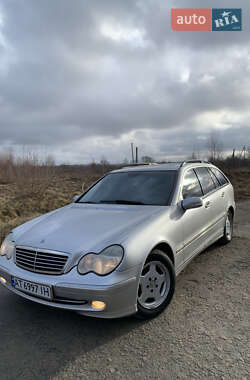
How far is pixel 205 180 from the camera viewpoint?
4223 millimetres

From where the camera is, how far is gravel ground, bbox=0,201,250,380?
192 cm

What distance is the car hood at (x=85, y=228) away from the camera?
2416 mm

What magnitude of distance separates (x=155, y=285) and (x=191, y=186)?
161 centimetres

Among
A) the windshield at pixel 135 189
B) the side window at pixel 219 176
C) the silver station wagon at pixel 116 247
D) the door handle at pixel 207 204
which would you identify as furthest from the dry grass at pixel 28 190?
the door handle at pixel 207 204

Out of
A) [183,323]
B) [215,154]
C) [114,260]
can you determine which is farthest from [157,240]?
[215,154]

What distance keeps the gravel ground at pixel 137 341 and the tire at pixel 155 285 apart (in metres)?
0.12

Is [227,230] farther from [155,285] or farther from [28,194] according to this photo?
[28,194]

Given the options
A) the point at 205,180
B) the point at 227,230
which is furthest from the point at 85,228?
the point at 227,230

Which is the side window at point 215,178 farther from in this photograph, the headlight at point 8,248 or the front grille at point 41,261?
the headlight at point 8,248

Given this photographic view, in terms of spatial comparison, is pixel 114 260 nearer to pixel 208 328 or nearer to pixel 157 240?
pixel 157 240

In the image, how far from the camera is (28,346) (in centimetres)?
223

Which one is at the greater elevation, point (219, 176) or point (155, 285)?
point (219, 176)

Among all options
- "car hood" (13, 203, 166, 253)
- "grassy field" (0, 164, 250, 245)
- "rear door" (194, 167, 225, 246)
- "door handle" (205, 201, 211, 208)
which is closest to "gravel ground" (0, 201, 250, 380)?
"car hood" (13, 203, 166, 253)

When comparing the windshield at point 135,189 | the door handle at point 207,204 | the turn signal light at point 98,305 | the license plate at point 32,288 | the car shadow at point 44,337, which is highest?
the windshield at point 135,189
